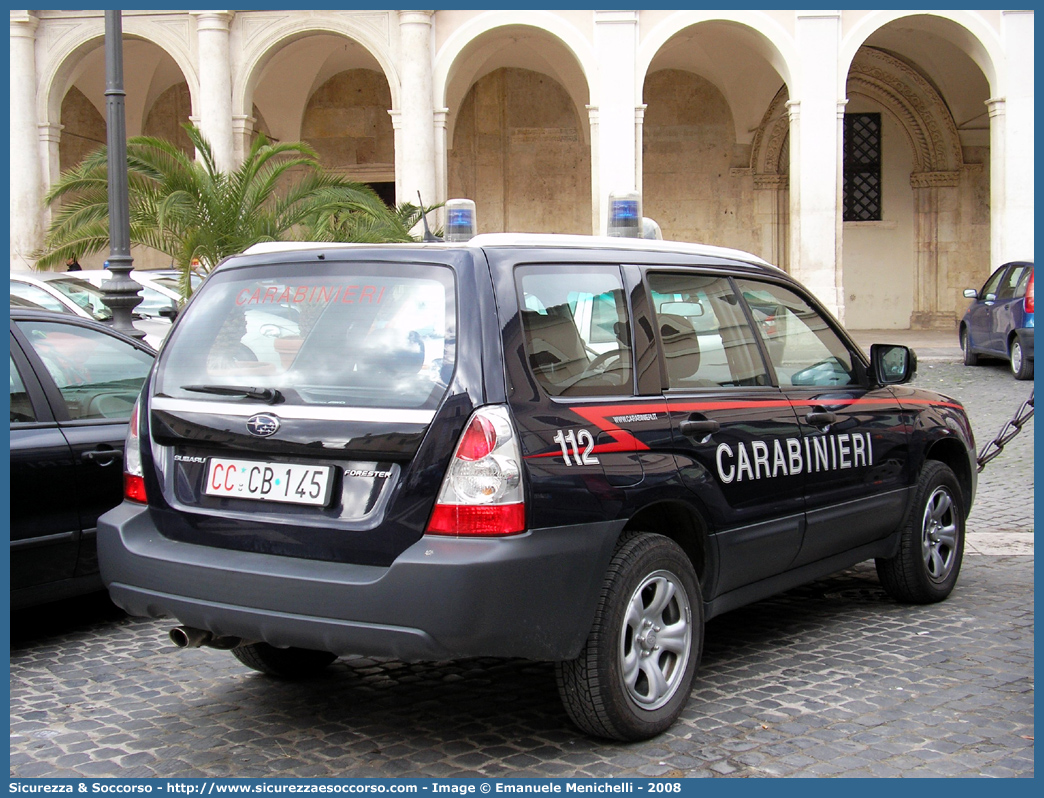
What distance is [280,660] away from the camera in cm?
437

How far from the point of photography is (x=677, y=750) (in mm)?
3629

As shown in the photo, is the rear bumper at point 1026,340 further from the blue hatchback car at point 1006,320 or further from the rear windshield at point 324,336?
the rear windshield at point 324,336

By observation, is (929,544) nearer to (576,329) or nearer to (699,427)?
(699,427)

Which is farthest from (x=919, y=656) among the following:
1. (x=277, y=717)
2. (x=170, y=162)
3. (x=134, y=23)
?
(x=134, y=23)

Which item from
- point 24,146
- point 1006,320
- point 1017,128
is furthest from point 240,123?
point 1017,128

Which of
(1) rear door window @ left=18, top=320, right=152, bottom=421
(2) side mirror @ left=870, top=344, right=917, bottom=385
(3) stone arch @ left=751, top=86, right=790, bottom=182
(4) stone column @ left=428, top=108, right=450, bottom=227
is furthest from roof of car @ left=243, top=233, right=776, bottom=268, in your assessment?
(3) stone arch @ left=751, top=86, right=790, bottom=182

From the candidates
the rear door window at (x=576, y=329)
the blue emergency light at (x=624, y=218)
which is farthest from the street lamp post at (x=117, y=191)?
the rear door window at (x=576, y=329)

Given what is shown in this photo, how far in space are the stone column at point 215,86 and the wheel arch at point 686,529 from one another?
1990 cm

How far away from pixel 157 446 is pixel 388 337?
0.92 m

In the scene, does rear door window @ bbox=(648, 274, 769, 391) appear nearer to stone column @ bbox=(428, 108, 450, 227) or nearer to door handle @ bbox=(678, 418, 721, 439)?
door handle @ bbox=(678, 418, 721, 439)

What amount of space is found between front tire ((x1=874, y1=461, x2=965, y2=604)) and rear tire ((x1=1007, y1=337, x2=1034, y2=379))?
10762mm

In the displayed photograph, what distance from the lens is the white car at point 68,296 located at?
1323 cm

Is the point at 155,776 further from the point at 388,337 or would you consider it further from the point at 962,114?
the point at 962,114

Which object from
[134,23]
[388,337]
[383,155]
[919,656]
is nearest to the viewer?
[388,337]
